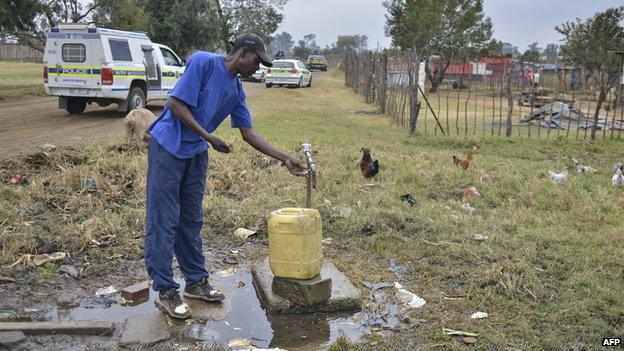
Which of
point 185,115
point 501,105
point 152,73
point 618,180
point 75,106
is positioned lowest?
point 618,180

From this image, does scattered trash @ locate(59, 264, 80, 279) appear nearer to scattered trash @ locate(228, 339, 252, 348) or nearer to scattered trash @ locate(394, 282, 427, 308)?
scattered trash @ locate(228, 339, 252, 348)

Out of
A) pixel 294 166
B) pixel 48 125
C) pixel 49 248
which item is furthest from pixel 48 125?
pixel 294 166

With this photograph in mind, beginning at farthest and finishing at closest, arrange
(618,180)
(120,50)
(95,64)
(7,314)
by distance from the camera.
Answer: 1. (120,50)
2. (95,64)
3. (618,180)
4. (7,314)

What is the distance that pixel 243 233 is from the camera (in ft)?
18.2

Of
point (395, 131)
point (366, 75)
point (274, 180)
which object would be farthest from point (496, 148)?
point (366, 75)

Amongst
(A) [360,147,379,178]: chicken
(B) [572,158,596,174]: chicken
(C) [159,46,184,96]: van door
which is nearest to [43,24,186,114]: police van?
(C) [159,46,184,96]: van door

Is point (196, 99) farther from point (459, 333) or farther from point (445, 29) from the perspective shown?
point (445, 29)

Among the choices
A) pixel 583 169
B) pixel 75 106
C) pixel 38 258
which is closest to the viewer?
pixel 38 258

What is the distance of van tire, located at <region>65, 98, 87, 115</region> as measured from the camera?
13.8 meters

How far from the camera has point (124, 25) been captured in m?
20.4

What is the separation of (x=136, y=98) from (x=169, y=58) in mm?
2032

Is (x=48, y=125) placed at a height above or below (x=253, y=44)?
below

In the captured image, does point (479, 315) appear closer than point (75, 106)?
Yes

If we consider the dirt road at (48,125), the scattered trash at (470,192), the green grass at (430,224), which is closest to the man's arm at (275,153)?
the green grass at (430,224)
